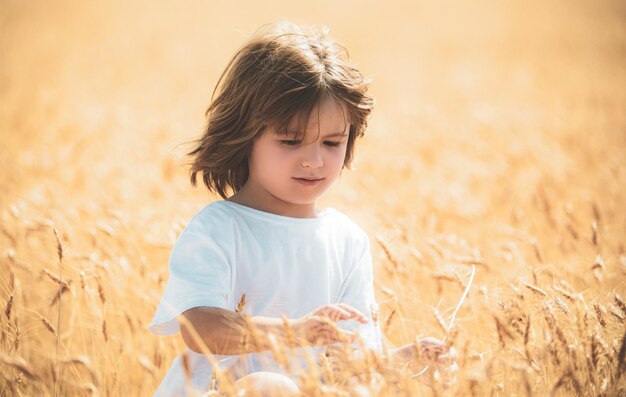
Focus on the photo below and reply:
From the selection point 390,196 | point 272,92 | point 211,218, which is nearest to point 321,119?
point 272,92

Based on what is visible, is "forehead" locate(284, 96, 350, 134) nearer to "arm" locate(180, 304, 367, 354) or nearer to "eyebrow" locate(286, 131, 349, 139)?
"eyebrow" locate(286, 131, 349, 139)

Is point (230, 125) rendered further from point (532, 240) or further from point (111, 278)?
point (532, 240)

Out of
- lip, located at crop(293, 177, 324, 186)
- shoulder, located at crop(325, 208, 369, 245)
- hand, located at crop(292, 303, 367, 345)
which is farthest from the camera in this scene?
shoulder, located at crop(325, 208, 369, 245)

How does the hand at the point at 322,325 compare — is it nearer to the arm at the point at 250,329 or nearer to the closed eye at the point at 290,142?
the arm at the point at 250,329

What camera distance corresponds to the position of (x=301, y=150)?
1.74 meters

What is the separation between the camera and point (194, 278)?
5.13 feet

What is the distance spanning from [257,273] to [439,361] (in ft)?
1.82

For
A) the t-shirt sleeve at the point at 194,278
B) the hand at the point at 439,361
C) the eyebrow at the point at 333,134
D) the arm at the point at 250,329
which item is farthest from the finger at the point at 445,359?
the eyebrow at the point at 333,134

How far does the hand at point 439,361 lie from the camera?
154 cm

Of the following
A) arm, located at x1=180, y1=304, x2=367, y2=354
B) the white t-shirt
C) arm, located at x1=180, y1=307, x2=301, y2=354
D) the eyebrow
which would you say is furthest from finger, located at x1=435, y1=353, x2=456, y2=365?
the eyebrow

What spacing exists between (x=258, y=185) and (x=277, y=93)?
0.97 ft

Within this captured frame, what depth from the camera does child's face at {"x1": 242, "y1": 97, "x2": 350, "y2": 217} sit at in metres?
1.73

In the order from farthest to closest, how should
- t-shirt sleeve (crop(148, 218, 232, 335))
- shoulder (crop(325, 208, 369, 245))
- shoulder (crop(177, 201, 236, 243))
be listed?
1. shoulder (crop(325, 208, 369, 245))
2. shoulder (crop(177, 201, 236, 243))
3. t-shirt sleeve (crop(148, 218, 232, 335))

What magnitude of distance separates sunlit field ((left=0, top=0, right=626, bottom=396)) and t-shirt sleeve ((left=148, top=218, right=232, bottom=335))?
6.8 inches
